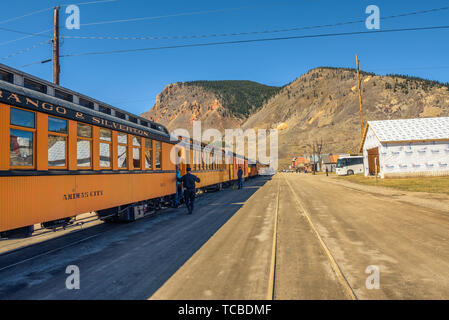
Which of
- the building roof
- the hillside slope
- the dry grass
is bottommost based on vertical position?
the dry grass

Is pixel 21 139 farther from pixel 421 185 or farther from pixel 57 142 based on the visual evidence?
pixel 421 185

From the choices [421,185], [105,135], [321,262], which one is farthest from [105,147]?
[421,185]

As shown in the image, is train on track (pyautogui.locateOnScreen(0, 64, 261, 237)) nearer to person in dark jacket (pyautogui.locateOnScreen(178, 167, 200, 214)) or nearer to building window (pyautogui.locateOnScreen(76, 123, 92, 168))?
building window (pyautogui.locateOnScreen(76, 123, 92, 168))

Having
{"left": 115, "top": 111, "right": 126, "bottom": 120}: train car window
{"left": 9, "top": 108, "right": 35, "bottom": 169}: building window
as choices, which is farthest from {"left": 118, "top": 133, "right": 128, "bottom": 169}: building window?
{"left": 9, "top": 108, "right": 35, "bottom": 169}: building window

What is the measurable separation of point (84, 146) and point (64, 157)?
2.55 ft

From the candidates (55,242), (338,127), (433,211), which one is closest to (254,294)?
(55,242)

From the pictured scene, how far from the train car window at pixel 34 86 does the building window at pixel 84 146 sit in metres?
1.12

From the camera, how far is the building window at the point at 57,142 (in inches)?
246

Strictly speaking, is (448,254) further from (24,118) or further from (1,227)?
(24,118)

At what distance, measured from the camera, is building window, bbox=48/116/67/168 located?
625 cm

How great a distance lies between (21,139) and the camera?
18.3 ft

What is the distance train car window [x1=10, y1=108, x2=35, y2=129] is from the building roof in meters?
34.8

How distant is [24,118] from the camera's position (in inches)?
222
